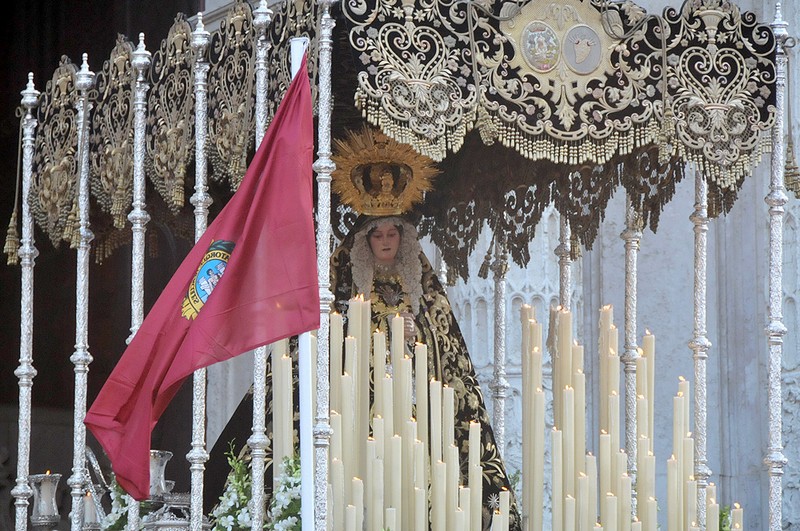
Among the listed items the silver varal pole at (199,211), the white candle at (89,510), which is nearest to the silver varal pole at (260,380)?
the silver varal pole at (199,211)

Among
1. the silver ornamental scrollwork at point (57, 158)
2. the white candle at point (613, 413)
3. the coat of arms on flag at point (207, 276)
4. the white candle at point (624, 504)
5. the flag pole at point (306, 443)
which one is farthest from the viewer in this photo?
the silver ornamental scrollwork at point (57, 158)

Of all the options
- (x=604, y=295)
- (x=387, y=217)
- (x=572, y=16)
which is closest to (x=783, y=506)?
(x=604, y=295)

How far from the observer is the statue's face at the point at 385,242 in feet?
24.2

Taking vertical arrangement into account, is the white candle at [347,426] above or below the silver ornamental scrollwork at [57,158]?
below

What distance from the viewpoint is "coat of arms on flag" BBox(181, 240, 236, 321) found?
606 centimetres

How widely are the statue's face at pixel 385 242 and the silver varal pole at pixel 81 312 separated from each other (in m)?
1.16

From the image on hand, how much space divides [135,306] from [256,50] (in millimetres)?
1063

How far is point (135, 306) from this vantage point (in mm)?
6645

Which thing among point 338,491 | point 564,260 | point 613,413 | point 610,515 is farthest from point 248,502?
point 564,260

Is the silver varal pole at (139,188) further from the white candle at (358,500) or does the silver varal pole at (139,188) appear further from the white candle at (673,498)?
the white candle at (673,498)

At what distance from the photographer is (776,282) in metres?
6.62

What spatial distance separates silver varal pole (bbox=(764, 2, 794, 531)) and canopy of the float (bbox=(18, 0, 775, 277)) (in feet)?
0.14

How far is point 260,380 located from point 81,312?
1.15m

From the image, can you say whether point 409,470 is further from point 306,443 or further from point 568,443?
point 306,443
